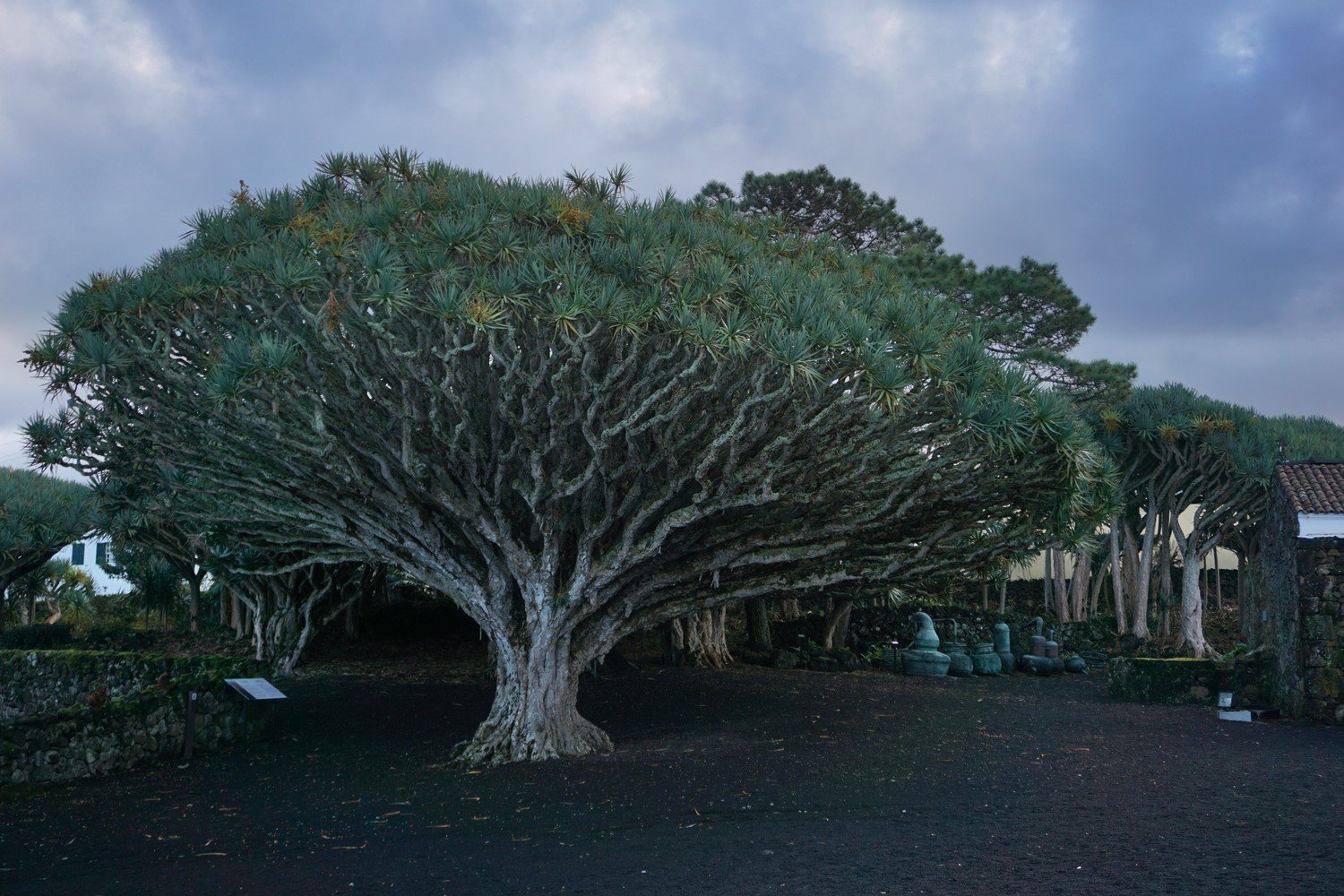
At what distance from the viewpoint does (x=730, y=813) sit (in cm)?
835

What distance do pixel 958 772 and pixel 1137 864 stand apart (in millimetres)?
3501

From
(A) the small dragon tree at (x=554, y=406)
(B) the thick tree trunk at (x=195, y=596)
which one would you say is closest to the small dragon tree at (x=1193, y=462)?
(A) the small dragon tree at (x=554, y=406)

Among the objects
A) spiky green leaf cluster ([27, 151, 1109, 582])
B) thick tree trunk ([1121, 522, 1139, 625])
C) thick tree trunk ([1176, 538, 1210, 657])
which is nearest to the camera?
spiky green leaf cluster ([27, 151, 1109, 582])

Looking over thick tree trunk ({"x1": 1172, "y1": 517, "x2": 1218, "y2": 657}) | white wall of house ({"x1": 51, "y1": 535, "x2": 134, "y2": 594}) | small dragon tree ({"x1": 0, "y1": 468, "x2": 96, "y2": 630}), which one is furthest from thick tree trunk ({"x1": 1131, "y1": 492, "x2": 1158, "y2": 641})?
white wall of house ({"x1": 51, "y1": 535, "x2": 134, "y2": 594})

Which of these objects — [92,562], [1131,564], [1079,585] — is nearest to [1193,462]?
[1131,564]

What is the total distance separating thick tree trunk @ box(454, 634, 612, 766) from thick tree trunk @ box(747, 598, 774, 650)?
1067 centimetres

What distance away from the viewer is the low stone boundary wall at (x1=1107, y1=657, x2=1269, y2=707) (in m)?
16.2

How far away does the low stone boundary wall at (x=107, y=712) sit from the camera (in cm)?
1005

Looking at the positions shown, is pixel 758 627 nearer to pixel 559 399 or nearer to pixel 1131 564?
pixel 1131 564

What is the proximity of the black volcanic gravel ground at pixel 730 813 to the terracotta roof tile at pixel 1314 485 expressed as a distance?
120 inches

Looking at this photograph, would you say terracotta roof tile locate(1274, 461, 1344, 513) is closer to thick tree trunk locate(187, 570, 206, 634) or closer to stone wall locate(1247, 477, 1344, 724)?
stone wall locate(1247, 477, 1344, 724)

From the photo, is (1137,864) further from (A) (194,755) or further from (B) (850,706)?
(A) (194,755)

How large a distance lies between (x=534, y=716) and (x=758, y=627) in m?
11.6

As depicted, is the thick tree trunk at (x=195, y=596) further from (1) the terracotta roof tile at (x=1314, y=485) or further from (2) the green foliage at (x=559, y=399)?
(1) the terracotta roof tile at (x=1314, y=485)
